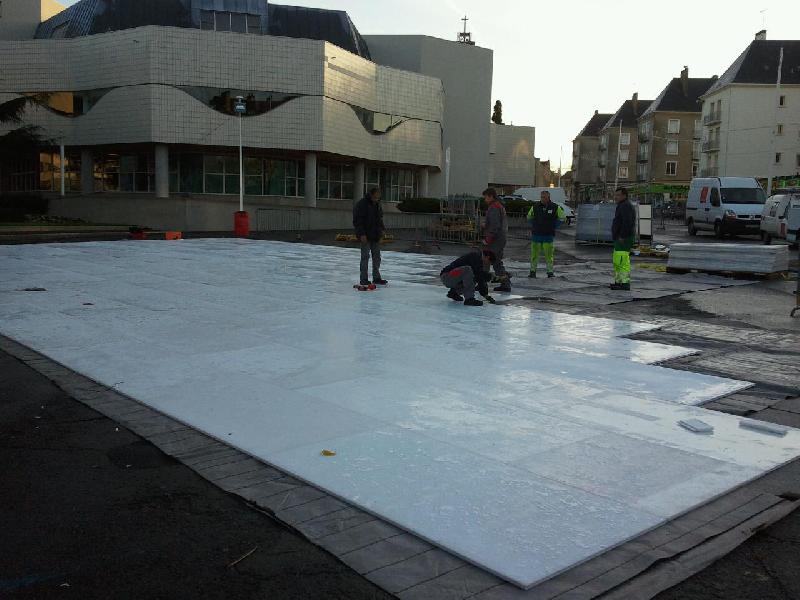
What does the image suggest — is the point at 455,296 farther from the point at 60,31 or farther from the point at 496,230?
the point at 60,31

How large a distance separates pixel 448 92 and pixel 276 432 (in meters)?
55.8

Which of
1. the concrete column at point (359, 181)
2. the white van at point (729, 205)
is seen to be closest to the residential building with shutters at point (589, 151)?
the concrete column at point (359, 181)

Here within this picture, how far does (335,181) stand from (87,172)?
49.6 feet

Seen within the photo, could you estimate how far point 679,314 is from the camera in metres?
11.0

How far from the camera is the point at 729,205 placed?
30469 millimetres

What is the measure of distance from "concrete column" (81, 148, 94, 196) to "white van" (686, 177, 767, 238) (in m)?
33.4

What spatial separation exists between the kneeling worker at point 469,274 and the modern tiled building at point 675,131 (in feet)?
285

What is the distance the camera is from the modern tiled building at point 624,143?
4070 inches

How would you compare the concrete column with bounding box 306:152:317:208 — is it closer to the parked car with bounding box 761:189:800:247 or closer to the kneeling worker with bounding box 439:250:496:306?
the parked car with bounding box 761:189:800:247

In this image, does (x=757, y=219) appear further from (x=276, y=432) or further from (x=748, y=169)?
(x=748, y=169)

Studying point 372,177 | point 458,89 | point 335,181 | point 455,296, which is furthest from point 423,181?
point 455,296

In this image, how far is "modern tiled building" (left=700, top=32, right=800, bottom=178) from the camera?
229ft

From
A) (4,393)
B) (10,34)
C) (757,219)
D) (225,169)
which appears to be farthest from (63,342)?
(10,34)

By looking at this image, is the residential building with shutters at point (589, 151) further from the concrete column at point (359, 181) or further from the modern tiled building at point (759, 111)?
the concrete column at point (359, 181)
